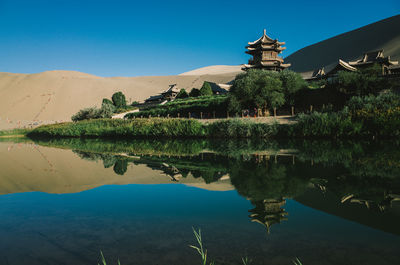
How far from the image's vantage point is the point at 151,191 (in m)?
5.02

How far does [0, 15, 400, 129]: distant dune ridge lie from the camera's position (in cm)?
6381

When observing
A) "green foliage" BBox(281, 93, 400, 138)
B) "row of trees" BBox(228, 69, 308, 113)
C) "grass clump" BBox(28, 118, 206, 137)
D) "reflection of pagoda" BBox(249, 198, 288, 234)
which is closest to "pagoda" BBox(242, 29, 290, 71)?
"row of trees" BBox(228, 69, 308, 113)

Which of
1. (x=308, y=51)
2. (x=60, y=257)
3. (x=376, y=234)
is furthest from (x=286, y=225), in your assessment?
(x=308, y=51)

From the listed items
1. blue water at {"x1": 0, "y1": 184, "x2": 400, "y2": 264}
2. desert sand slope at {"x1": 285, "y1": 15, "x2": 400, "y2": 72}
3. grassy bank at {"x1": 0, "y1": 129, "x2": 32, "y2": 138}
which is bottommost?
blue water at {"x1": 0, "y1": 184, "x2": 400, "y2": 264}

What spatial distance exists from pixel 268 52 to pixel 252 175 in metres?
34.5

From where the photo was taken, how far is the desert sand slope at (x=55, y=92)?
6219 cm

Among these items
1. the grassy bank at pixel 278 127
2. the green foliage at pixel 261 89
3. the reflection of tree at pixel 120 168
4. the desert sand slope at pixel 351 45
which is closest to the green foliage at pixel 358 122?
the grassy bank at pixel 278 127

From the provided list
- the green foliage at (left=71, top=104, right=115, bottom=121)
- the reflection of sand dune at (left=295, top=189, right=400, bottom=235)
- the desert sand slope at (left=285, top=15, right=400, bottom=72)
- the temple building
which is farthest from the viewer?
the desert sand slope at (left=285, top=15, right=400, bottom=72)

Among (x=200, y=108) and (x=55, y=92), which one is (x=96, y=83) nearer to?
(x=55, y=92)

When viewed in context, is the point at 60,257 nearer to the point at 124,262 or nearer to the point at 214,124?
the point at 124,262

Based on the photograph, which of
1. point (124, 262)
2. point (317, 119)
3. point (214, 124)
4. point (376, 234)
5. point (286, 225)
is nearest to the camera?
point (124, 262)

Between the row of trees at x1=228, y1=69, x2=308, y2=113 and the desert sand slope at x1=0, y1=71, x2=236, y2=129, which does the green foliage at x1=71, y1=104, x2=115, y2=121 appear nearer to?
the desert sand slope at x1=0, y1=71, x2=236, y2=129

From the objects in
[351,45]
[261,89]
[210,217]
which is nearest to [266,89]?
[261,89]

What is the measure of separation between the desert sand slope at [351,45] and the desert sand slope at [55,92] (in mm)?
30267
